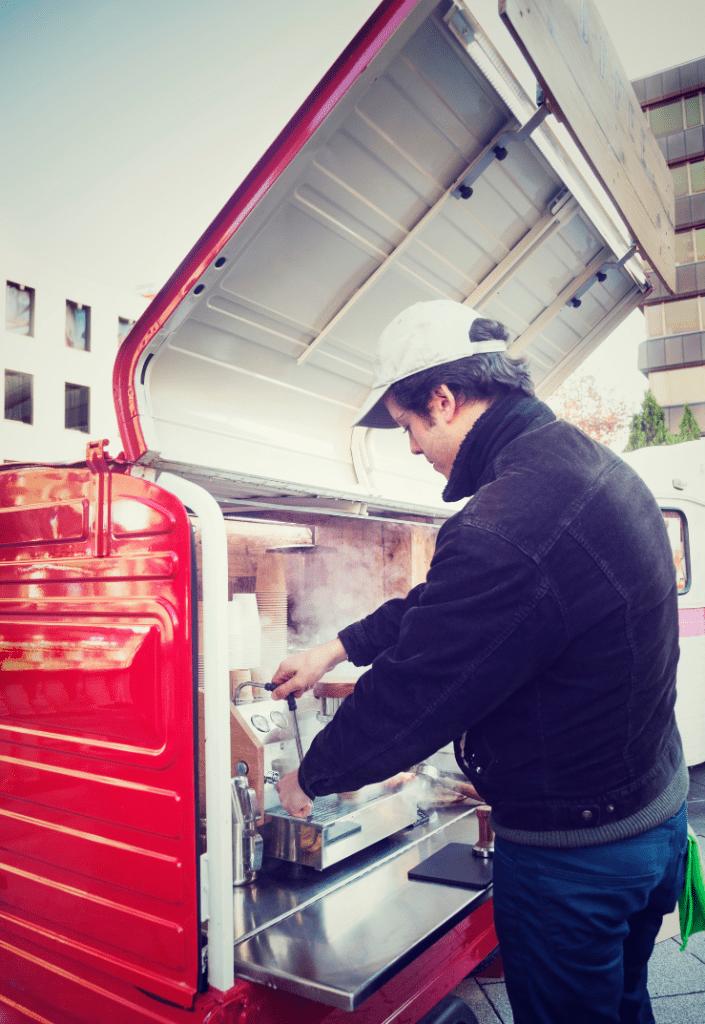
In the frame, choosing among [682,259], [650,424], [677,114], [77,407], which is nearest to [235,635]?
[650,424]

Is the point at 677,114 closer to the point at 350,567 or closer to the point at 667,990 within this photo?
the point at 350,567

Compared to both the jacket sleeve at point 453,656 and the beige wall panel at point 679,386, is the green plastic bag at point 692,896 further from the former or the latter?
the beige wall panel at point 679,386

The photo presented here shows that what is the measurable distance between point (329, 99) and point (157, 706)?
4.76 feet

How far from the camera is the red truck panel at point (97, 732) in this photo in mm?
1557

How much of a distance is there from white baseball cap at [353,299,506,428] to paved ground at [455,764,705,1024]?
2.61 meters

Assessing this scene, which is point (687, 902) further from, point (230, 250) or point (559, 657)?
point (230, 250)

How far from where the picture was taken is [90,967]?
1755 millimetres

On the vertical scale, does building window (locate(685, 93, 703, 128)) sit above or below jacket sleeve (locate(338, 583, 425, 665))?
above

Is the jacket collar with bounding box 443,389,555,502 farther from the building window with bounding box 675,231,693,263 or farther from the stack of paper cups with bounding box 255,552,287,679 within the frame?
the building window with bounding box 675,231,693,263

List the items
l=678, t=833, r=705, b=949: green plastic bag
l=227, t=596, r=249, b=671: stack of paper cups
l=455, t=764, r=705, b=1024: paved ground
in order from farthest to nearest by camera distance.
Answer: l=455, t=764, r=705, b=1024: paved ground, l=227, t=596, r=249, b=671: stack of paper cups, l=678, t=833, r=705, b=949: green plastic bag

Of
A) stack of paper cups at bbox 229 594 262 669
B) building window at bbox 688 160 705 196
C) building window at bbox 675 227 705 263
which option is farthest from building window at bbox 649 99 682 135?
stack of paper cups at bbox 229 594 262 669

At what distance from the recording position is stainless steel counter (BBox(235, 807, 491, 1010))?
4.97 feet

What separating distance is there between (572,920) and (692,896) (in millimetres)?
689

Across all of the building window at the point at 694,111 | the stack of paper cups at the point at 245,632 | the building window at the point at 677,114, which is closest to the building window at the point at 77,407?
the stack of paper cups at the point at 245,632
